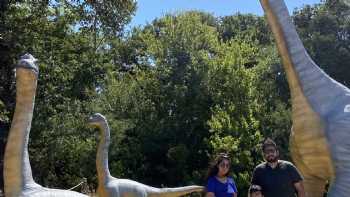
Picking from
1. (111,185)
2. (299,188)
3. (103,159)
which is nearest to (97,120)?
(103,159)

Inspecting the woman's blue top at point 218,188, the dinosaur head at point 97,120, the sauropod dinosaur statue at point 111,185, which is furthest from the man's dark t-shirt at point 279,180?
the dinosaur head at point 97,120

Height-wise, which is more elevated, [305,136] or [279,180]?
[305,136]

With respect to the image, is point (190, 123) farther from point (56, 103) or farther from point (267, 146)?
point (267, 146)

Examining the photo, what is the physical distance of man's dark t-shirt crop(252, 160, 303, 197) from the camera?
4.78m

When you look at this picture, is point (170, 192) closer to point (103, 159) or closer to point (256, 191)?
point (103, 159)

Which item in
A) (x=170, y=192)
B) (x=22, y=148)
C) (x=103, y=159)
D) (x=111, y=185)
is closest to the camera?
(x=22, y=148)

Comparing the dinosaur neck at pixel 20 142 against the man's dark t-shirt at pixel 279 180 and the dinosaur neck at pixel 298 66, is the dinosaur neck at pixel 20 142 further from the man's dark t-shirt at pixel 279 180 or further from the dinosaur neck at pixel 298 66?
the dinosaur neck at pixel 298 66

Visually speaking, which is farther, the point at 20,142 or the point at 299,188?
the point at 299,188

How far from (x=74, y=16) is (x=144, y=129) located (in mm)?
7134

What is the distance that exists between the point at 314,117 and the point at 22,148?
2.25 metres

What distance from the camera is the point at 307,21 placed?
24438mm

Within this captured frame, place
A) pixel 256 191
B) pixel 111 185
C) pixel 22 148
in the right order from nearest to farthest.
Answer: pixel 22 148 → pixel 256 191 → pixel 111 185

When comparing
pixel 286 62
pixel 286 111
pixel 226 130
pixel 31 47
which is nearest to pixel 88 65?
pixel 31 47

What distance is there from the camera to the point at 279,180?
188 inches
